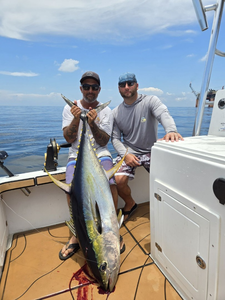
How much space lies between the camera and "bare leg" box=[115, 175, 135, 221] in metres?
2.17

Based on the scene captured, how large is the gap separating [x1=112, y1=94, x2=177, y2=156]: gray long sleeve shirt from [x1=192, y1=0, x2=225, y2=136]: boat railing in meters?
0.43

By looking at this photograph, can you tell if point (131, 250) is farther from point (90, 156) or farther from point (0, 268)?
point (0, 268)

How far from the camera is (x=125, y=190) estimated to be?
7.46ft

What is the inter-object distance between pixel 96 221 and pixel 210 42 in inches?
80.3

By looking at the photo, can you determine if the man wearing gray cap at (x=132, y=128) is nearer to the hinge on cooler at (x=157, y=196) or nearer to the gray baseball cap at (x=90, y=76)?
the gray baseball cap at (x=90, y=76)

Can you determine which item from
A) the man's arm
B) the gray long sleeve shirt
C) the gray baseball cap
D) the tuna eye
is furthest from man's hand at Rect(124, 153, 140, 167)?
the tuna eye

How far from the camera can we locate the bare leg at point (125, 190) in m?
2.17

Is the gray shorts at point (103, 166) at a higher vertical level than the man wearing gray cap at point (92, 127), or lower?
lower

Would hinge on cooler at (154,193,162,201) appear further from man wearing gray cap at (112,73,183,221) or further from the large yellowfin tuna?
man wearing gray cap at (112,73,183,221)

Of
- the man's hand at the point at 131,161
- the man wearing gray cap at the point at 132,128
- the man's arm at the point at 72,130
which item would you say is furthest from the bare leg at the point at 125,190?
the man's arm at the point at 72,130

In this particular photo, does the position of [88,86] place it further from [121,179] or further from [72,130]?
[121,179]

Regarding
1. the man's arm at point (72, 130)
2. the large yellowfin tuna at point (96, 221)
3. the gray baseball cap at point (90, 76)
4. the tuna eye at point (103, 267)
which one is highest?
the gray baseball cap at point (90, 76)

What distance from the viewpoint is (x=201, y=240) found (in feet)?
3.34

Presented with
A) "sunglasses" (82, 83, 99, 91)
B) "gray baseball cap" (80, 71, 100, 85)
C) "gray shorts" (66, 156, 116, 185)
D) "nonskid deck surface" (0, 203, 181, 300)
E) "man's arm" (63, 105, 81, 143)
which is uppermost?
"gray baseball cap" (80, 71, 100, 85)
